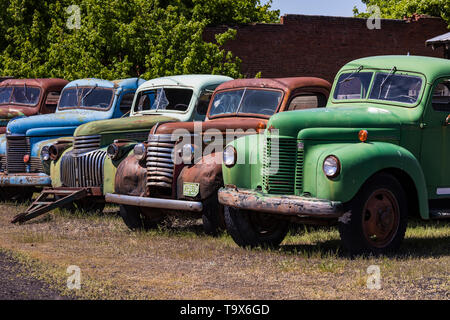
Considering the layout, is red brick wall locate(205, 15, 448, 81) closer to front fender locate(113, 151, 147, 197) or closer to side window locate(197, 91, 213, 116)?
side window locate(197, 91, 213, 116)

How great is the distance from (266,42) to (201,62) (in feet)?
22.0

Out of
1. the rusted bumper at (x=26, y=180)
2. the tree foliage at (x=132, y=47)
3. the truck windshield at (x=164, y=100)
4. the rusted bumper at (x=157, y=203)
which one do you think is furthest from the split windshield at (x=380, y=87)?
the tree foliage at (x=132, y=47)

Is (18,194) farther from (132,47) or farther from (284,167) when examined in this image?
(284,167)

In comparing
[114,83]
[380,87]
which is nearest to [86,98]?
[114,83]

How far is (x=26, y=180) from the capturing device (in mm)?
13039

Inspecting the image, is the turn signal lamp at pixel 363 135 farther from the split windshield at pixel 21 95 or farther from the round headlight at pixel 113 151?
the split windshield at pixel 21 95

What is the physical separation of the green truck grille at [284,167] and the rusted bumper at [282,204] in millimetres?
180

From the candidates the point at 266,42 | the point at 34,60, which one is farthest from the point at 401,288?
the point at 266,42

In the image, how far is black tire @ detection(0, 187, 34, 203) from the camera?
14.6m

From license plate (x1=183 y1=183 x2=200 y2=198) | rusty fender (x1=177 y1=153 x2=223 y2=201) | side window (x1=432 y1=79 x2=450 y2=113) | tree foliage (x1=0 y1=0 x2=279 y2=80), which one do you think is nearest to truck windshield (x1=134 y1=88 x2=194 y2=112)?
rusty fender (x1=177 y1=153 x2=223 y2=201)

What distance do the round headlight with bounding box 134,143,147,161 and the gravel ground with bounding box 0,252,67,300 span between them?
2603 millimetres

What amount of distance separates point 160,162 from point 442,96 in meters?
3.38
